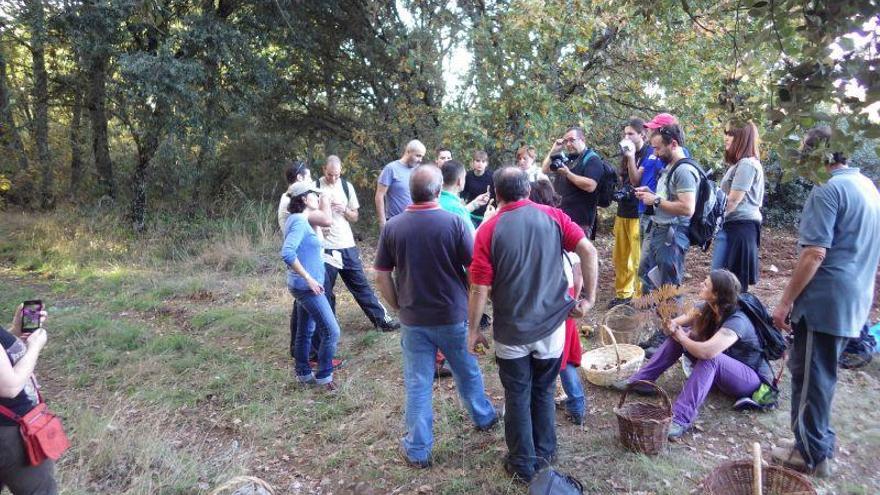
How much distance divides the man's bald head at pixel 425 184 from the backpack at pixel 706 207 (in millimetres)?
2221

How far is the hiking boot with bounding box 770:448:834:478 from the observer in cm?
312

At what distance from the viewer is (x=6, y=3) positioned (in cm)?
964

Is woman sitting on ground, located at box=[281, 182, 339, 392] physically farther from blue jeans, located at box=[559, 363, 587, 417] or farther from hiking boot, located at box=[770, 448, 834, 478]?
hiking boot, located at box=[770, 448, 834, 478]

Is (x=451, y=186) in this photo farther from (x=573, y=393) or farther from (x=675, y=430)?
(x=675, y=430)

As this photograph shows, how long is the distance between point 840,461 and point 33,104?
50.2ft

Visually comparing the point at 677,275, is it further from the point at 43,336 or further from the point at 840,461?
the point at 43,336

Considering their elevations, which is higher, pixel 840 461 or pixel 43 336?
pixel 43 336

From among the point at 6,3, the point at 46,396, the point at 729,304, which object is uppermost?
the point at 6,3

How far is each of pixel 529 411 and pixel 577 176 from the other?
3033 millimetres

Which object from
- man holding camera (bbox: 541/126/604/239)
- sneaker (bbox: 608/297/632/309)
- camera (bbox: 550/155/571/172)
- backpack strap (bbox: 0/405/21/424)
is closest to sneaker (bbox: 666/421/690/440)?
sneaker (bbox: 608/297/632/309)

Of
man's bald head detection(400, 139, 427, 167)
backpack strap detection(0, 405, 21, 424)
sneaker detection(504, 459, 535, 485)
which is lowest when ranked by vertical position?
sneaker detection(504, 459, 535, 485)

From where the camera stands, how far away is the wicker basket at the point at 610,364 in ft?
13.8

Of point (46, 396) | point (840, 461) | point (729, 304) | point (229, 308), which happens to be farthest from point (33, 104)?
point (840, 461)

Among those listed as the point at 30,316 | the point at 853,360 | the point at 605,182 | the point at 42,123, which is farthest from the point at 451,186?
the point at 42,123
